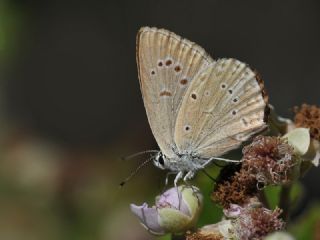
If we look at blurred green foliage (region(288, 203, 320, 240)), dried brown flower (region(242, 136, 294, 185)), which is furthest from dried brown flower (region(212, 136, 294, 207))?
blurred green foliage (region(288, 203, 320, 240))

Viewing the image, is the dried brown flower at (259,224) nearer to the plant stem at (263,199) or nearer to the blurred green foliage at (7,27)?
the plant stem at (263,199)

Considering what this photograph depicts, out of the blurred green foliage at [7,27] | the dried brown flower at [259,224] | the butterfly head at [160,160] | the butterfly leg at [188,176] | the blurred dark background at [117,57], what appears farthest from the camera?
the blurred dark background at [117,57]

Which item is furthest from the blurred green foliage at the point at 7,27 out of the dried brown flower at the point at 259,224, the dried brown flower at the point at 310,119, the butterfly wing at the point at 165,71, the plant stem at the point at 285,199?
the dried brown flower at the point at 259,224

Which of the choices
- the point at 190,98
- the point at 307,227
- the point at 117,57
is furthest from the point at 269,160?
the point at 117,57

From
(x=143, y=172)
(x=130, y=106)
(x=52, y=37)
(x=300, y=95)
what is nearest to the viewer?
(x=143, y=172)

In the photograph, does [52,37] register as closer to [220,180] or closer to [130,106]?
[130,106]

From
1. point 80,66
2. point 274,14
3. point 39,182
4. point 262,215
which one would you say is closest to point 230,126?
point 262,215

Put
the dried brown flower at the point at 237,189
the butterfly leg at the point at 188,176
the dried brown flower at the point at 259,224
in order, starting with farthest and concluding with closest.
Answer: the butterfly leg at the point at 188,176 < the dried brown flower at the point at 237,189 < the dried brown flower at the point at 259,224
